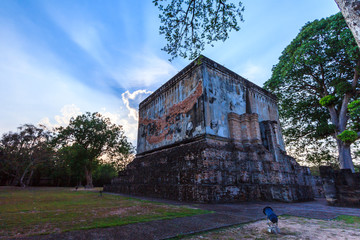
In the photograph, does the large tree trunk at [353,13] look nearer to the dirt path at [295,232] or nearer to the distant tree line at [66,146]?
the dirt path at [295,232]

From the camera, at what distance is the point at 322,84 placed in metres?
14.5

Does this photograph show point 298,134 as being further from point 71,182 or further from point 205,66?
point 71,182

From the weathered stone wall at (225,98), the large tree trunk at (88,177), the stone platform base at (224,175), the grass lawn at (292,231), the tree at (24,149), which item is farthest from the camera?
the large tree trunk at (88,177)

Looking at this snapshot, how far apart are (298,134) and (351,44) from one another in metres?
9.21

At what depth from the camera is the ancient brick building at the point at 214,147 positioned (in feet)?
24.1

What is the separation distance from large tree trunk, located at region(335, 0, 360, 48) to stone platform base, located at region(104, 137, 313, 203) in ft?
18.5

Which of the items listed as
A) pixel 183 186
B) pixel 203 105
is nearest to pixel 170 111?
pixel 203 105

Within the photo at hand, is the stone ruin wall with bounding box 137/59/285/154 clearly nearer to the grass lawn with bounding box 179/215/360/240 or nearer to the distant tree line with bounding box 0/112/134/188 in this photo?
the grass lawn with bounding box 179/215/360/240

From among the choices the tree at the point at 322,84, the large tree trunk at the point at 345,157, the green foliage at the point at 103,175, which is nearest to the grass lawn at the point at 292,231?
the tree at the point at 322,84

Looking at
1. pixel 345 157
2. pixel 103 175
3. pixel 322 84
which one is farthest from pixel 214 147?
pixel 103 175

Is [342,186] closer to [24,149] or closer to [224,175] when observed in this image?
[224,175]

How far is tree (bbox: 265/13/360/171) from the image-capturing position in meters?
11.3

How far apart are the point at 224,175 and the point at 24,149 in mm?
28822

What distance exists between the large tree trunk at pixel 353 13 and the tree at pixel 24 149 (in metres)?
31.6
